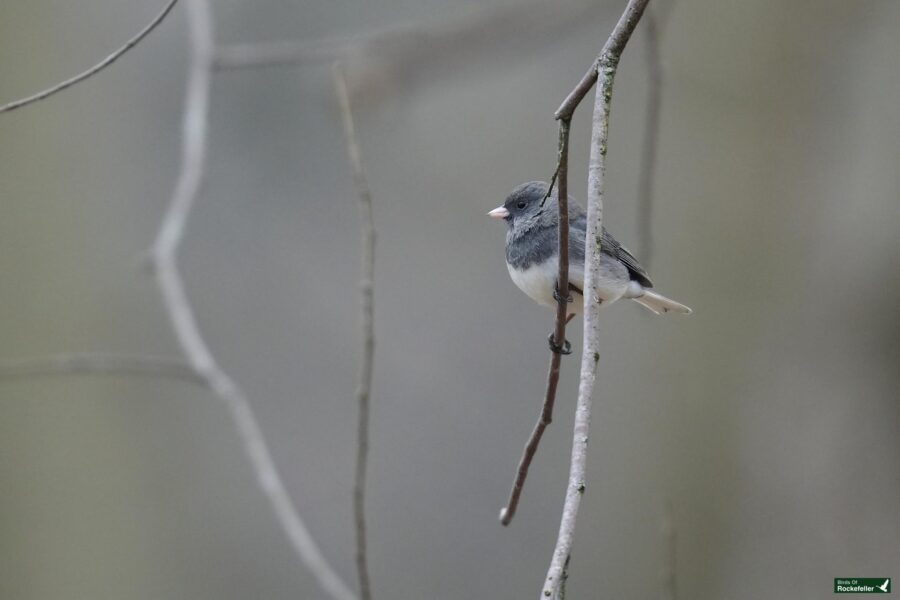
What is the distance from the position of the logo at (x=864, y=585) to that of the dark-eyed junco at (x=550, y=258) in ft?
4.10

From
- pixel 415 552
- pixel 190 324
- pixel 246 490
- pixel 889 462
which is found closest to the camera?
pixel 190 324

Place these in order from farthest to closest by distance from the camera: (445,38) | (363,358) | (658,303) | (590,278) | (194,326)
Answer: (445,38)
(658,303)
(194,326)
(363,358)
(590,278)

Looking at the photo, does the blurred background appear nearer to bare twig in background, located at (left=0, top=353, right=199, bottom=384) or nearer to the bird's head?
the bird's head

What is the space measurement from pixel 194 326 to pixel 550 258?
0.98 metres

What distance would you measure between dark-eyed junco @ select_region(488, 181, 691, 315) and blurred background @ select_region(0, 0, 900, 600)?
1.26 m

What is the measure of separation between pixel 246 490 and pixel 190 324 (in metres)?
2.30

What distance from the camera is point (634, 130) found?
13.8ft

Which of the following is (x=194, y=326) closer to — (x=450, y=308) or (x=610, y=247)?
(x=610, y=247)

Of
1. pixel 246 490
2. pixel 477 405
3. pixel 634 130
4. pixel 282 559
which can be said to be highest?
pixel 634 130

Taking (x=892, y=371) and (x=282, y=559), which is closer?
(x=892, y=371)

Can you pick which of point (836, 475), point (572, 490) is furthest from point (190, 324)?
point (836, 475)

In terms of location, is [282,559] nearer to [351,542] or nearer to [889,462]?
[351,542]

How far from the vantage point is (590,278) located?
126cm

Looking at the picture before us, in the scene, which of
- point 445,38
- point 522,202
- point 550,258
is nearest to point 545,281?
point 550,258
